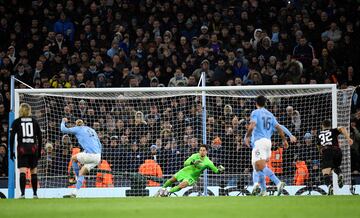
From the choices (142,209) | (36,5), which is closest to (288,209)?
(142,209)

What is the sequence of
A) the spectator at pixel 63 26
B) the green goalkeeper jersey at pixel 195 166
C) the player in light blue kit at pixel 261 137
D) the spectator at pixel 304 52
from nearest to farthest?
1. the player in light blue kit at pixel 261 137
2. the green goalkeeper jersey at pixel 195 166
3. the spectator at pixel 304 52
4. the spectator at pixel 63 26

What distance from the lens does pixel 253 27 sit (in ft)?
71.0

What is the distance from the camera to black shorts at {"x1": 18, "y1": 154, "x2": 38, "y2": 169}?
1488 centimetres

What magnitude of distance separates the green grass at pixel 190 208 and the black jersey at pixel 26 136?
9.96ft

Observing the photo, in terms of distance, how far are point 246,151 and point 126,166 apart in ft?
8.95

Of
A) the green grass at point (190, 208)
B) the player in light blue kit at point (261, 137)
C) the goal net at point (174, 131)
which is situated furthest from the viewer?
the goal net at point (174, 131)

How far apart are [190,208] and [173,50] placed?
10697mm

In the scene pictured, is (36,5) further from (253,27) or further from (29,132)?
(29,132)

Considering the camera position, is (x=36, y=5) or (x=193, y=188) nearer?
(x=193, y=188)

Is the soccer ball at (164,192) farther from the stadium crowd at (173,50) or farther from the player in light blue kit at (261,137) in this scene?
the player in light blue kit at (261,137)

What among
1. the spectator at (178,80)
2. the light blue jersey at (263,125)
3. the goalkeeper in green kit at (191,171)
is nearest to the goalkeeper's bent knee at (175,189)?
the goalkeeper in green kit at (191,171)

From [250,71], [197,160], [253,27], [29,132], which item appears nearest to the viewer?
[29,132]

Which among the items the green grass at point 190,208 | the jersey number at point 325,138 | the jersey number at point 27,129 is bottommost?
the green grass at point 190,208

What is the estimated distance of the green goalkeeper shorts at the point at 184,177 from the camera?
653 inches
